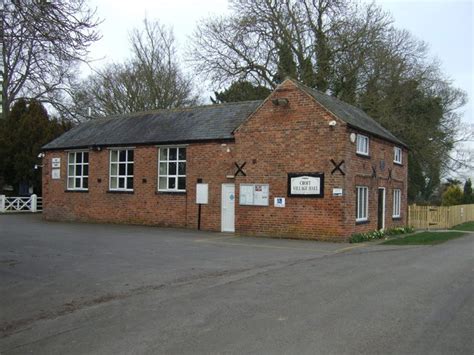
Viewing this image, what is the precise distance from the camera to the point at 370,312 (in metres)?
7.23

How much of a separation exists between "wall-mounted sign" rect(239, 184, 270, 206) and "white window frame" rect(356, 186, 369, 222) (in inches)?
134

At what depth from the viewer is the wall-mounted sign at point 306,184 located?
1814 cm

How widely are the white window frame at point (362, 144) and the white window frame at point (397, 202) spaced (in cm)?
459

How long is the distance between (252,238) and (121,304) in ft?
36.1

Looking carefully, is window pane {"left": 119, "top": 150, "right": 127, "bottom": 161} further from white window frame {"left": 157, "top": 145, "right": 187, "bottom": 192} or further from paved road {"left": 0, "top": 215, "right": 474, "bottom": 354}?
paved road {"left": 0, "top": 215, "right": 474, "bottom": 354}

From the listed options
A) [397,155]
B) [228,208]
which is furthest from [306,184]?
[397,155]

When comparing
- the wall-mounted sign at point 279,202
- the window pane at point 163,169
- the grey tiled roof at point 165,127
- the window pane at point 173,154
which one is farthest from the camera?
the window pane at point 163,169

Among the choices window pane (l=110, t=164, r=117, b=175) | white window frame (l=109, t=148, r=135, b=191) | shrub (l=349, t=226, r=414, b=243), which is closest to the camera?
shrub (l=349, t=226, r=414, b=243)

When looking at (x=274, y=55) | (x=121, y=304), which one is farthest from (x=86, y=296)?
(x=274, y=55)

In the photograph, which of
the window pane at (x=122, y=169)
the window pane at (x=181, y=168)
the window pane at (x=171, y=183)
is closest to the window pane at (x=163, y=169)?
the window pane at (x=171, y=183)

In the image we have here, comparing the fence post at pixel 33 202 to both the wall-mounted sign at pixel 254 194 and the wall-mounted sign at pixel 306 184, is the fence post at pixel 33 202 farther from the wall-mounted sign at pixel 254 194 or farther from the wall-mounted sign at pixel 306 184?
the wall-mounted sign at pixel 306 184

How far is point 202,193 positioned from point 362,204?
6.51 meters

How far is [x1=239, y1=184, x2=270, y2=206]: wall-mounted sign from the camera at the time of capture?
1934 centimetres

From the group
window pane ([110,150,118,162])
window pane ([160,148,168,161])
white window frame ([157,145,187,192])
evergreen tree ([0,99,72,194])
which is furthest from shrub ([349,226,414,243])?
evergreen tree ([0,99,72,194])
